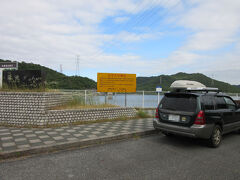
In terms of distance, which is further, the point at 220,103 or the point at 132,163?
the point at 220,103

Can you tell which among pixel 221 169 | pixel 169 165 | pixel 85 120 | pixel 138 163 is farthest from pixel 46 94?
pixel 221 169

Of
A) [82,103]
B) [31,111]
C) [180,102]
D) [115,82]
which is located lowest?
[31,111]

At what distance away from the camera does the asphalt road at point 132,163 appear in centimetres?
321

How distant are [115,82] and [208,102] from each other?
251 inches

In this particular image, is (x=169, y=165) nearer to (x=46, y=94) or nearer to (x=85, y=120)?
(x=85, y=120)

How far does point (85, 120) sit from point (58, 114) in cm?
130

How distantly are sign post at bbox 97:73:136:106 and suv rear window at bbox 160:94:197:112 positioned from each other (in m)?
5.34

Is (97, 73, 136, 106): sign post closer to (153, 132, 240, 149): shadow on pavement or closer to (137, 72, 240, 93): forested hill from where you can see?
(153, 132, 240, 149): shadow on pavement

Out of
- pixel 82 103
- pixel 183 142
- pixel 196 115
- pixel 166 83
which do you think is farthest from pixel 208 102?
pixel 166 83

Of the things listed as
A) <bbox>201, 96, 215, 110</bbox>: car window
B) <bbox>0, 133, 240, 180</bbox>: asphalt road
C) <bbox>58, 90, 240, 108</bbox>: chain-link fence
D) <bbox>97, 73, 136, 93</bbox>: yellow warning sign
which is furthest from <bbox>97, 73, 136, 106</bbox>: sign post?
<bbox>201, 96, 215, 110</bbox>: car window

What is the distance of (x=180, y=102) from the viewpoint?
202 inches

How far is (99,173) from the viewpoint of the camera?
10.8ft

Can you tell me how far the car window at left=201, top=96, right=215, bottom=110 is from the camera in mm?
4924

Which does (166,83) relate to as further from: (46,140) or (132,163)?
(132,163)
